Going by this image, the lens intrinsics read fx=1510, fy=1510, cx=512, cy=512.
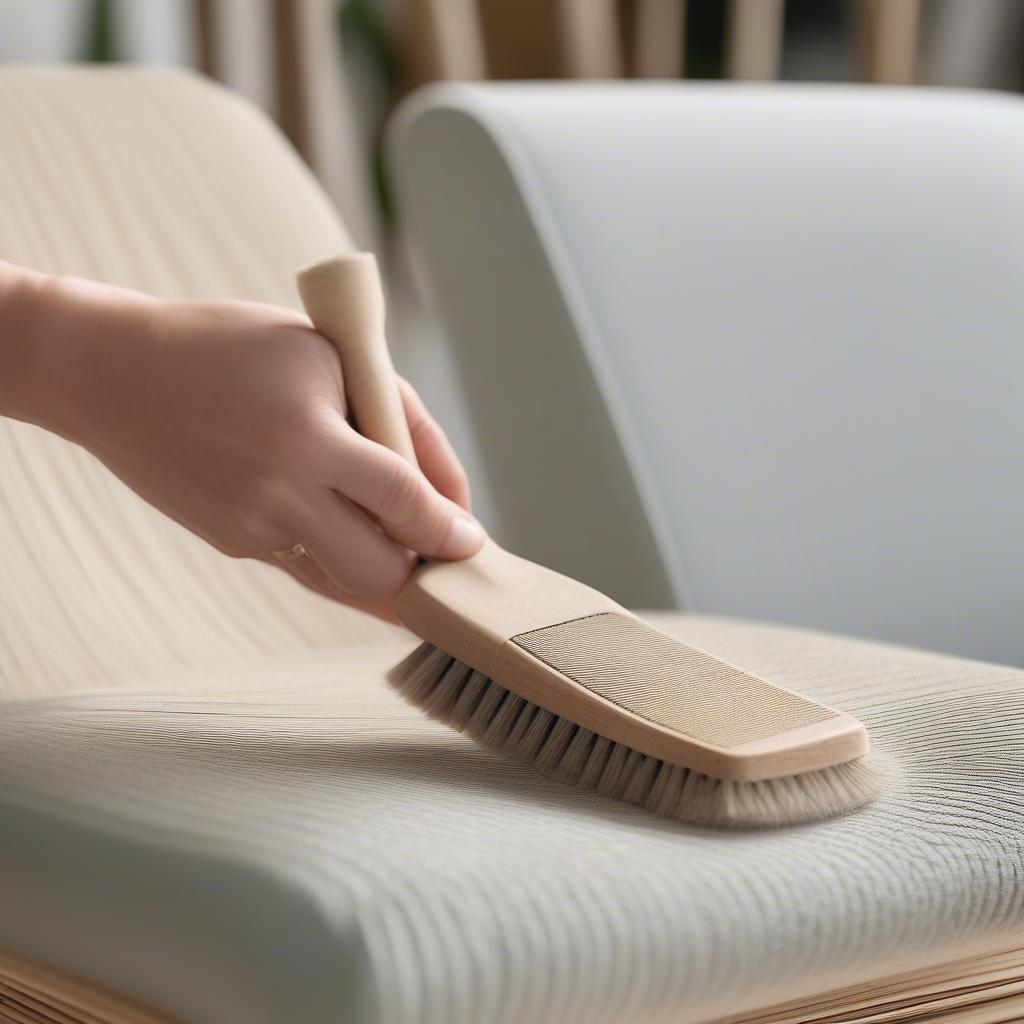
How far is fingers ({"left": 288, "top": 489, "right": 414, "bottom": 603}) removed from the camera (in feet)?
1.67

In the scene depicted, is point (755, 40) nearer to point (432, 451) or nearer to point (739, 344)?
point (739, 344)

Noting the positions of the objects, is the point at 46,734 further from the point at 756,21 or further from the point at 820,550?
the point at 756,21

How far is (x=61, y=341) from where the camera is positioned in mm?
536

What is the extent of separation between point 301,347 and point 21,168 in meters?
0.40

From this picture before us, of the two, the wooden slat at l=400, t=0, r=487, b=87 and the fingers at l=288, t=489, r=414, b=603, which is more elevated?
the wooden slat at l=400, t=0, r=487, b=87

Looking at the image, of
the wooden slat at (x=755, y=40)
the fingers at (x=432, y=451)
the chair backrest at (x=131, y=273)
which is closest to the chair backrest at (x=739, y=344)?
the chair backrest at (x=131, y=273)

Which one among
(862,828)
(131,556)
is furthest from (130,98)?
(862,828)

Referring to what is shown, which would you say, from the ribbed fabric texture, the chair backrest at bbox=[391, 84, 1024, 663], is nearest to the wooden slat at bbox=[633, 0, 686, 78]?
the chair backrest at bbox=[391, 84, 1024, 663]

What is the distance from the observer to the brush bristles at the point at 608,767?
17.6 inches

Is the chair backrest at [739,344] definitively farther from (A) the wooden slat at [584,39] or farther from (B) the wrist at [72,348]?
(A) the wooden slat at [584,39]

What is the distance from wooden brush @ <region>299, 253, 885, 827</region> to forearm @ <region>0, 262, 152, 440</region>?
7 cm

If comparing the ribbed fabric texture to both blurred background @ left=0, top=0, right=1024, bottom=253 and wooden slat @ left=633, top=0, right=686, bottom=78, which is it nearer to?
blurred background @ left=0, top=0, right=1024, bottom=253

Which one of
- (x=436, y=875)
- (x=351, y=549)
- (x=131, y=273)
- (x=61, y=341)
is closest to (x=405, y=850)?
(x=436, y=875)

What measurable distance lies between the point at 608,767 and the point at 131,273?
19.7 inches
